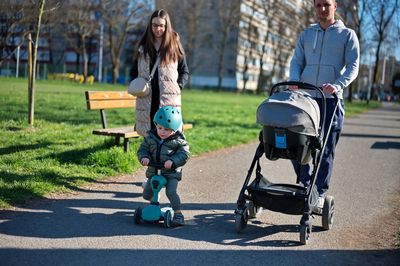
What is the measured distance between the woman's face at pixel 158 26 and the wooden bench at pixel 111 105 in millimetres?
2007

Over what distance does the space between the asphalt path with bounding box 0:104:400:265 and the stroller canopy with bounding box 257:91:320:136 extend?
1.09 m

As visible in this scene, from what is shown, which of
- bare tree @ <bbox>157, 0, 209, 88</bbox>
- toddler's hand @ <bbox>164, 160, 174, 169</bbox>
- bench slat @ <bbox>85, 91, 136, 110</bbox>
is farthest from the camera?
bare tree @ <bbox>157, 0, 209, 88</bbox>

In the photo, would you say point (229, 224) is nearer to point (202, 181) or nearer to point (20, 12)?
point (202, 181)

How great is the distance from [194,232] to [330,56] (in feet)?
7.80

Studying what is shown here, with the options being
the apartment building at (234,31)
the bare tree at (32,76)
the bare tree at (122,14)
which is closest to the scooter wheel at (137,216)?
the bare tree at (32,76)

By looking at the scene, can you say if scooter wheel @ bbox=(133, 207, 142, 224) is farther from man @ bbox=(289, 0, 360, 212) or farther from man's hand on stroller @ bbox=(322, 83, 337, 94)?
man's hand on stroller @ bbox=(322, 83, 337, 94)

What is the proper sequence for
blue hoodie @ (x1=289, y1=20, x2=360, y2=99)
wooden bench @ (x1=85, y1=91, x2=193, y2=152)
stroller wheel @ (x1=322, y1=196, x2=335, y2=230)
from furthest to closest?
wooden bench @ (x1=85, y1=91, x2=193, y2=152) → blue hoodie @ (x1=289, y1=20, x2=360, y2=99) → stroller wheel @ (x1=322, y1=196, x2=335, y2=230)

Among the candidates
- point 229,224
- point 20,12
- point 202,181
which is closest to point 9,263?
point 229,224

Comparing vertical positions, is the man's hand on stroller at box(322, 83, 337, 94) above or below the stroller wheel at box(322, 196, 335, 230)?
above

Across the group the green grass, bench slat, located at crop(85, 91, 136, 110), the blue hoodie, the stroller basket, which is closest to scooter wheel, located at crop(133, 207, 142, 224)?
the stroller basket

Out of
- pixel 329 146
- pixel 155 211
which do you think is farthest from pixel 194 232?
pixel 329 146

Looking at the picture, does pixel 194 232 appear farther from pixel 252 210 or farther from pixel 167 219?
pixel 252 210

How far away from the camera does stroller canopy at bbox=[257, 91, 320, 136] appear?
4672 millimetres

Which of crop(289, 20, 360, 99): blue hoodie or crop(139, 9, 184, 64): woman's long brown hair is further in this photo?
crop(139, 9, 184, 64): woman's long brown hair
